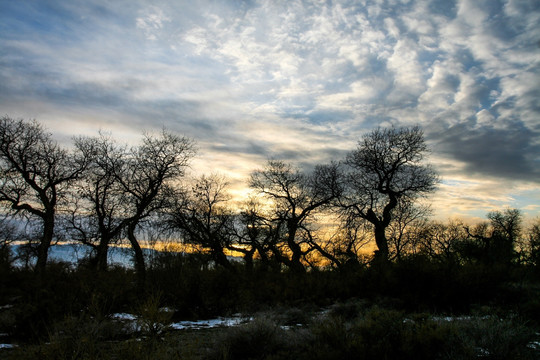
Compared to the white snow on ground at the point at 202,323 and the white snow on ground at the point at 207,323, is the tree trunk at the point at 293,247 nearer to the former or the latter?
the white snow on ground at the point at 202,323

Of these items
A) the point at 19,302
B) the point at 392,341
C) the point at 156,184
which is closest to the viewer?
the point at 392,341

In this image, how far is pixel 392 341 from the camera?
619 cm

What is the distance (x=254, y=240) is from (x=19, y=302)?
21.0m

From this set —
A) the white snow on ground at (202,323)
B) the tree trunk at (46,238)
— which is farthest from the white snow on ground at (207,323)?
the tree trunk at (46,238)

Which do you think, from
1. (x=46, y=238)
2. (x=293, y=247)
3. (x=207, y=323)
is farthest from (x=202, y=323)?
(x=46, y=238)

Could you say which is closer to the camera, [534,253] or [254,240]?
[534,253]

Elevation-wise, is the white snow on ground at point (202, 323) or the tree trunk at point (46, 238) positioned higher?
the tree trunk at point (46, 238)

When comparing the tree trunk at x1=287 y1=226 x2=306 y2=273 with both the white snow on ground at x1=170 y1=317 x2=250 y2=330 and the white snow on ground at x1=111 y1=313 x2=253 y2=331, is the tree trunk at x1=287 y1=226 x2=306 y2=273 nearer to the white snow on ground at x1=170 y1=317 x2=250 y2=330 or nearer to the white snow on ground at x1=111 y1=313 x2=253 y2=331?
the white snow on ground at x1=111 y1=313 x2=253 y2=331

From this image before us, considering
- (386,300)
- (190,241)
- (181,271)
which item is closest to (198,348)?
(181,271)

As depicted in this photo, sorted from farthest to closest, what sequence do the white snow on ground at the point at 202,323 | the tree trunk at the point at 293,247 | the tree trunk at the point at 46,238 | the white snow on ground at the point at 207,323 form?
the tree trunk at the point at 293,247
the tree trunk at the point at 46,238
the white snow on ground at the point at 207,323
the white snow on ground at the point at 202,323

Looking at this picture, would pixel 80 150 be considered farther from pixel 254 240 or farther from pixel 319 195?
pixel 319 195

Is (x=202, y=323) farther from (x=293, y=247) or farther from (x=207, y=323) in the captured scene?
(x=293, y=247)

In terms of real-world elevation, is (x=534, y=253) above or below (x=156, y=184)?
below

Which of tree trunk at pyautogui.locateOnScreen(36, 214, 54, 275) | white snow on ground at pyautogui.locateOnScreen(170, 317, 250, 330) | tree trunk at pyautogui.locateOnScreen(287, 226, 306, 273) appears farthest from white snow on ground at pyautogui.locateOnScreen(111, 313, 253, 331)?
tree trunk at pyautogui.locateOnScreen(287, 226, 306, 273)
